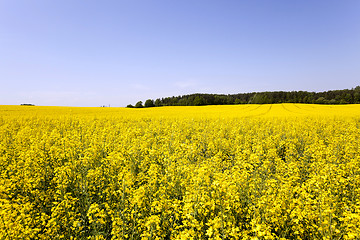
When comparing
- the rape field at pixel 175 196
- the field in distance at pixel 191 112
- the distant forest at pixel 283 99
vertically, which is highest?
the distant forest at pixel 283 99

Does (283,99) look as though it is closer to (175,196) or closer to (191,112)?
(191,112)

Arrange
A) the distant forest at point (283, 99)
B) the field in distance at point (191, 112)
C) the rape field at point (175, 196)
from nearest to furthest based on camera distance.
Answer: the rape field at point (175, 196)
the field in distance at point (191, 112)
the distant forest at point (283, 99)

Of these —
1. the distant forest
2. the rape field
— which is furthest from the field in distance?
the distant forest

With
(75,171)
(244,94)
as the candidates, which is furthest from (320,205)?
(244,94)

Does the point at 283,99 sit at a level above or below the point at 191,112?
above

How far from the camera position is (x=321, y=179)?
4270mm

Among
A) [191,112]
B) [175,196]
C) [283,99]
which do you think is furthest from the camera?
[283,99]

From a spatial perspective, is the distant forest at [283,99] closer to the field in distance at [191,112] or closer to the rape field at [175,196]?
the field in distance at [191,112]

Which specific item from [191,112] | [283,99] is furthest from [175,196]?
[283,99]

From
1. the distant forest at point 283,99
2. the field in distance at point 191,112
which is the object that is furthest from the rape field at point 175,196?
the distant forest at point 283,99

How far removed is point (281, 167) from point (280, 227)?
2.56 m

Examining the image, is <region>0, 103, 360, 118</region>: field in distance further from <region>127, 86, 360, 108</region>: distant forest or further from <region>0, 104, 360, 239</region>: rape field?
<region>127, 86, 360, 108</region>: distant forest

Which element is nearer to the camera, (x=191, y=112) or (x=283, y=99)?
(x=191, y=112)

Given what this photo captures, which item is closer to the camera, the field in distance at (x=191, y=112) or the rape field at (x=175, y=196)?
the rape field at (x=175, y=196)
